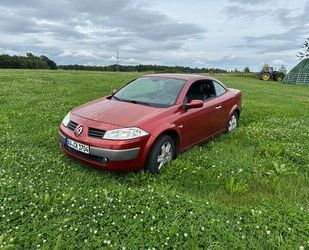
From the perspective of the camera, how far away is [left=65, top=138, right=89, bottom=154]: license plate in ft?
15.4

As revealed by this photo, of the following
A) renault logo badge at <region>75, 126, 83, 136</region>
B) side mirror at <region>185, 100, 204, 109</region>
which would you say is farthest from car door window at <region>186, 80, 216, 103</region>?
renault logo badge at <region>75, 126, 83, 136</region>

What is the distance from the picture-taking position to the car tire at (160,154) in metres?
4.85

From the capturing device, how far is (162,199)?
13.1ft

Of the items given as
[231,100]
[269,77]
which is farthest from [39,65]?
[231,100]

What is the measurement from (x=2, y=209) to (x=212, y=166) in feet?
10.2

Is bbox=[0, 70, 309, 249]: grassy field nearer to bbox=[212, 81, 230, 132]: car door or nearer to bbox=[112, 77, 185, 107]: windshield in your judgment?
bbox=[212, 81, 230, 132]: car door

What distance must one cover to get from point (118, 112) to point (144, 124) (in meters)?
0.58

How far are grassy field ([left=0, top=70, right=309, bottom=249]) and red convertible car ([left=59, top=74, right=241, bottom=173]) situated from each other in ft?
0.90

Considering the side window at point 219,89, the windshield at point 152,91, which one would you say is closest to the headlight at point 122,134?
the windshield at point 152,91

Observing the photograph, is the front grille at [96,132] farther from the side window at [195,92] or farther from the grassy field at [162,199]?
the side window at [195,92]

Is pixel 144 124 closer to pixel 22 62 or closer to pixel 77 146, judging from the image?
pixel 77 146

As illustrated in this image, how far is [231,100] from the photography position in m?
7.46

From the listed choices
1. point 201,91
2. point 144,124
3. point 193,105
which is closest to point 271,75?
point 201,91

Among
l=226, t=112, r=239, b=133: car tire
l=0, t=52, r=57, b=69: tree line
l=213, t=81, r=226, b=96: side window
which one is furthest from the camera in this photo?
l=0, t=52, r=57, b=69: tree line
